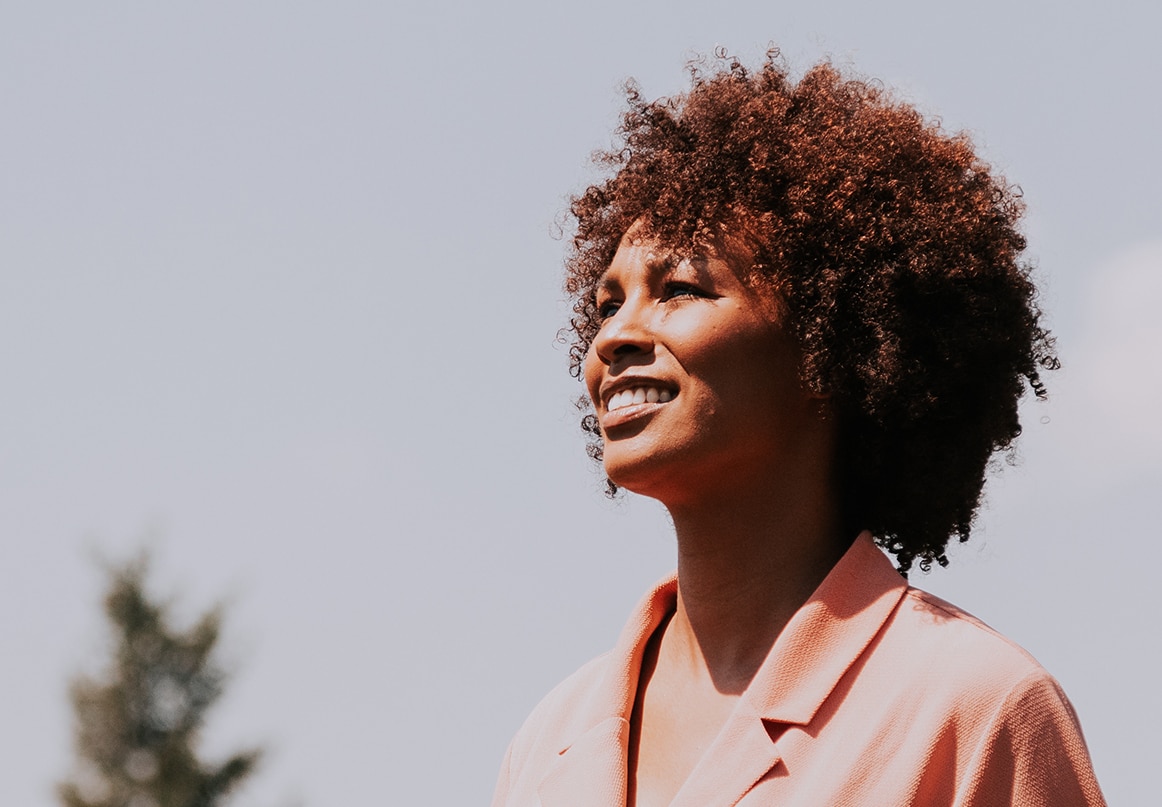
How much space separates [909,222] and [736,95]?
619 millimetres

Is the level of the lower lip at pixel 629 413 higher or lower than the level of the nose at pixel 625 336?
lower

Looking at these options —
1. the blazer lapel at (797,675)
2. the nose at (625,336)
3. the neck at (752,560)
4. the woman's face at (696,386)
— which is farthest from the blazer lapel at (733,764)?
the nose at (625,336)

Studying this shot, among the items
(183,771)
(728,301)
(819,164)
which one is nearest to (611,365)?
(728,301)

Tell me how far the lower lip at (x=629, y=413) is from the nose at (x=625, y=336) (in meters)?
0.14

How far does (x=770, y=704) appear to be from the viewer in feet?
13.0

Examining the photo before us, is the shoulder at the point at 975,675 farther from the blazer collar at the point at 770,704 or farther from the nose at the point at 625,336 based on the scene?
the nose at the point at 625,336

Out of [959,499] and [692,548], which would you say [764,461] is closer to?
[692,548]

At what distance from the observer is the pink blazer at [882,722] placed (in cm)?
375

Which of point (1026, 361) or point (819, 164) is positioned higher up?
point (819, 164)

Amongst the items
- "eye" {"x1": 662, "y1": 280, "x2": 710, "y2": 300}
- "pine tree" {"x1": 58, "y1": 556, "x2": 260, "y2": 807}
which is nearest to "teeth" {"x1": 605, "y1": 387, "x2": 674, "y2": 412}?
"eye" {"x1": 662, "y1": 280, "x2": 710, "y2": 300}

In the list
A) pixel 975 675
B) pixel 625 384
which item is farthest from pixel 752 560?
pixel 975 675

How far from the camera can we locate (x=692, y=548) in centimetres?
430

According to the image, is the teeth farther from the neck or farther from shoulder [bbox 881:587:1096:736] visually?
shoulder [bbox 881:587:1096:736]

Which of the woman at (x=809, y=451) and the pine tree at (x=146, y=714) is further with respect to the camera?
the pine tree at (x=146, y=714)
